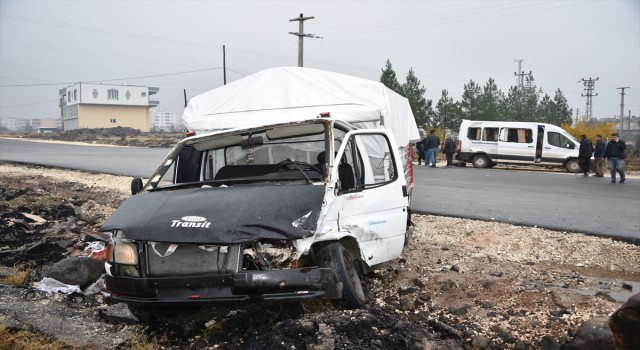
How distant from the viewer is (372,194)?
521 cm

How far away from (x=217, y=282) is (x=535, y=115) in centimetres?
5878

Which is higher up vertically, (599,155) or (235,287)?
(599,155)

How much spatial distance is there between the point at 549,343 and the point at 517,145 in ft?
69.3

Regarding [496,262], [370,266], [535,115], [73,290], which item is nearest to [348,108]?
[496,262]

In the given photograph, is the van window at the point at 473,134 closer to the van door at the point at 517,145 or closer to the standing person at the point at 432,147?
the van door at the point at 517,145

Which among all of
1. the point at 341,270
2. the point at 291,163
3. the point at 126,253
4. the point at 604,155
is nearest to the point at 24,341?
the point at 126,253

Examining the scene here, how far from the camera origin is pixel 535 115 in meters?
57.0

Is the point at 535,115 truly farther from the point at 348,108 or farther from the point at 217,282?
the point at 217,282

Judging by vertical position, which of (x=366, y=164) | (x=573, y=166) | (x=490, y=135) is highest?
(x=490, y=135)

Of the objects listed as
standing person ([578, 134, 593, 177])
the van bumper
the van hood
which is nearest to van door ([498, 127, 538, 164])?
standing person ([578, 134, 593, 177])

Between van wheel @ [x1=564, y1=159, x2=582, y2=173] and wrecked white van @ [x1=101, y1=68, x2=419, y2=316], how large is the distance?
19215 millimetres

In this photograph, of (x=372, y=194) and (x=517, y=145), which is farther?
(x=517, y=145)

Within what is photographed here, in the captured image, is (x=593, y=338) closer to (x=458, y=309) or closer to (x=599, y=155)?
(x=458, y=309)

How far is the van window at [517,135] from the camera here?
77.0ft
